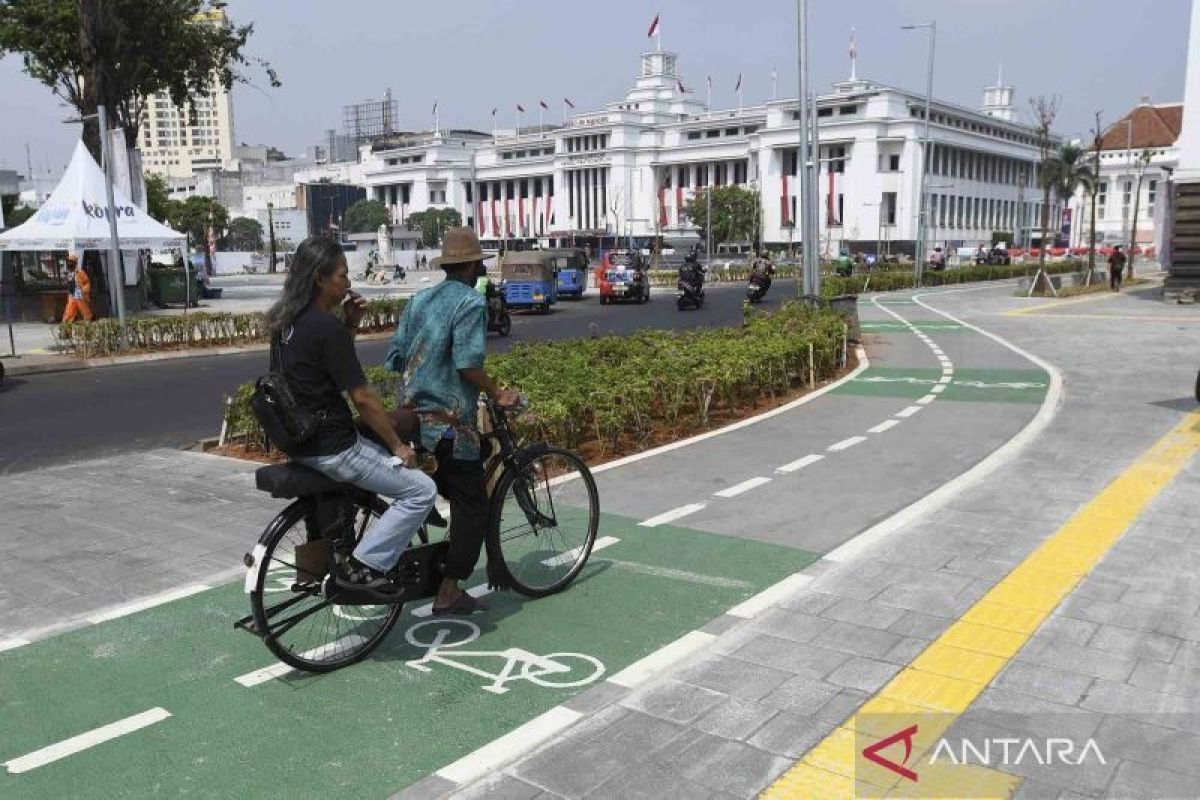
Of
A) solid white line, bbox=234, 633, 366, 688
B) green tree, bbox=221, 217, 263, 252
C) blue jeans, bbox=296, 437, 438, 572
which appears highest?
green tree, bbox=221, 217, 263, 252

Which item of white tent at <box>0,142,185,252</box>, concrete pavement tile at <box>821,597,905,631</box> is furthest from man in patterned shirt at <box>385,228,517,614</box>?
white tent at <box>0,142,185,252</box>

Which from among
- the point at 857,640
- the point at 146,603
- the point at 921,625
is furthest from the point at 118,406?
the point at 921,625

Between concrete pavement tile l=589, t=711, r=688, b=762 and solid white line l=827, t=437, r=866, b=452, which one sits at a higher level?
solid white line l=827, t=437, r=866, b=452

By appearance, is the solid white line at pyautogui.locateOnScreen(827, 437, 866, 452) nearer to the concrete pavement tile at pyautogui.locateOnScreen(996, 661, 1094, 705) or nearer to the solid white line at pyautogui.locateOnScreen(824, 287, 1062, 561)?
the solid white line at pyautogui.locateOnScreen(824, 287, 1062, 561)

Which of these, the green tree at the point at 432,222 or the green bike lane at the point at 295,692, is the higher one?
the green tree at the point at 432,222

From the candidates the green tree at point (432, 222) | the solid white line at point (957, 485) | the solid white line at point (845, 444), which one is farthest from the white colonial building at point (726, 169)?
the solid white line at point (845, 444)

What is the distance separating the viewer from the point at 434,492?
4602 mm

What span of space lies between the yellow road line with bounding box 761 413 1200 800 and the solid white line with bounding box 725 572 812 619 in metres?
0.88

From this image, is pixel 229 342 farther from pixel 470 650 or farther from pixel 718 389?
pixel 470 650

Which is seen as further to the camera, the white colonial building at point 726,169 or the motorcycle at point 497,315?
the white colonial building at point 726,169

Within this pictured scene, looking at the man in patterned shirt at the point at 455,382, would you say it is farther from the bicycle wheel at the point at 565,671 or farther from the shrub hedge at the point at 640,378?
the shrub hedge at the point at 640,378

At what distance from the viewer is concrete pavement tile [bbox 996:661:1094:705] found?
13.4ft

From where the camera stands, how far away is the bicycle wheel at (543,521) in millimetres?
5215

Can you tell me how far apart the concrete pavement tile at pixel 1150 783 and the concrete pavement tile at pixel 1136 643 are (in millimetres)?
1059
